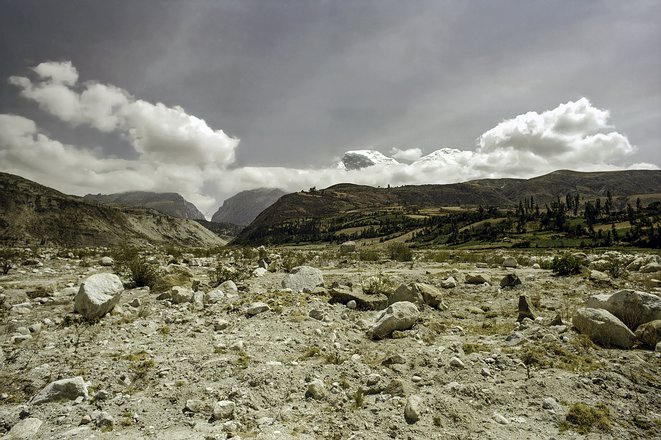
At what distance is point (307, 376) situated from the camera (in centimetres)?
753

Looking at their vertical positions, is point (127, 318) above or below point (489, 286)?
above

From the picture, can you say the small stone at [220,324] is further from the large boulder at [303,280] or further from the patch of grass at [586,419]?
the patch of grass at [586,419]

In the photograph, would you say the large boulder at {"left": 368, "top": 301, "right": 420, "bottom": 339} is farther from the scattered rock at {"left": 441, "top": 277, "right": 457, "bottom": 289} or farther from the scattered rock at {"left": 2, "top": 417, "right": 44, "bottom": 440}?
the scattered rock at {"left": 441, "top": 277, "right": 457, "bottom": 289}

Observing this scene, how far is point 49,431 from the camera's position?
18.8ft

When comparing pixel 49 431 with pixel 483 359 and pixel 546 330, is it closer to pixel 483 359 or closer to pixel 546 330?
pixel 483 359

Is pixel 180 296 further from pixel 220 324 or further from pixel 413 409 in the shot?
pixel 413 409

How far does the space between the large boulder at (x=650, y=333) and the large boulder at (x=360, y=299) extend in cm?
777

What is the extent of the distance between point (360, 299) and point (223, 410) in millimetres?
8171

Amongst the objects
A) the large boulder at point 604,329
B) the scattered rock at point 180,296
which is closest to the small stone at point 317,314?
the scattered rock at point 180,296

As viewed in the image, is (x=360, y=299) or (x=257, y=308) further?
(x=360, y=299)

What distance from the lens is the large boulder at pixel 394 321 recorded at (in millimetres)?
10211

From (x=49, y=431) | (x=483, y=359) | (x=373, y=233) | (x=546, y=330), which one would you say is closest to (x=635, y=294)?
(x=546, y=330)

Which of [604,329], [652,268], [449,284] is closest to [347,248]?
[449,284]

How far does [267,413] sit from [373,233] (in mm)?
162699
